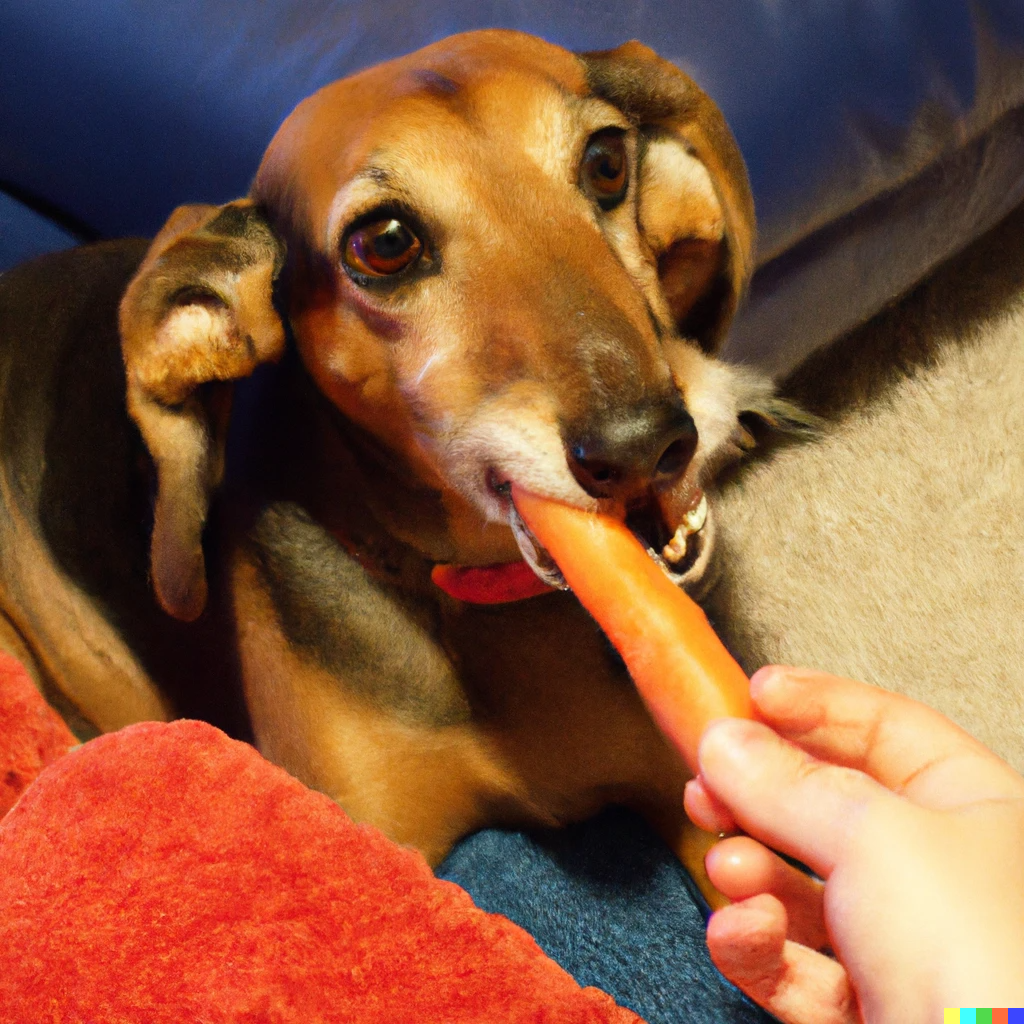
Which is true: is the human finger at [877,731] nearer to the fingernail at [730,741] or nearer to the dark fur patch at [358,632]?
the fingernail at [730,741]

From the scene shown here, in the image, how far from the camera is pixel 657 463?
105 centimetres

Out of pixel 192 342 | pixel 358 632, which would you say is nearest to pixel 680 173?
pixel 192 342

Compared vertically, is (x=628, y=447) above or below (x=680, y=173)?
below

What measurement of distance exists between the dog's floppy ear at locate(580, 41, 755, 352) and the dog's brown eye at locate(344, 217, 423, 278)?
0.39 m

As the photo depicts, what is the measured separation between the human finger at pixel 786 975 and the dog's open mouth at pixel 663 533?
452 millimetres

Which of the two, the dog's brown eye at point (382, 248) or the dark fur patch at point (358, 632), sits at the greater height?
the dog's brown eye at point (382, 248)

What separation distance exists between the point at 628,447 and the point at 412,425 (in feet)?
1.20

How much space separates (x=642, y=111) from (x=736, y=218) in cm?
22

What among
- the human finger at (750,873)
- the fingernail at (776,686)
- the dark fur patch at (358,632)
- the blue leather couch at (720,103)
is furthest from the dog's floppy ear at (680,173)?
the human finger at (750,873)

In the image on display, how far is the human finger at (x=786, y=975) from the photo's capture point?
0.80 meters

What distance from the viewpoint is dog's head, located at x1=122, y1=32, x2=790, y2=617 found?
42.9 inches

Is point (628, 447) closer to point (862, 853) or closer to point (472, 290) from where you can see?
point (472, 290)

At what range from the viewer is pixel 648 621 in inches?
39.8

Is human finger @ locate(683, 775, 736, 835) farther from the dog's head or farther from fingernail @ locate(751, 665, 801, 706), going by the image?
the dog's head
